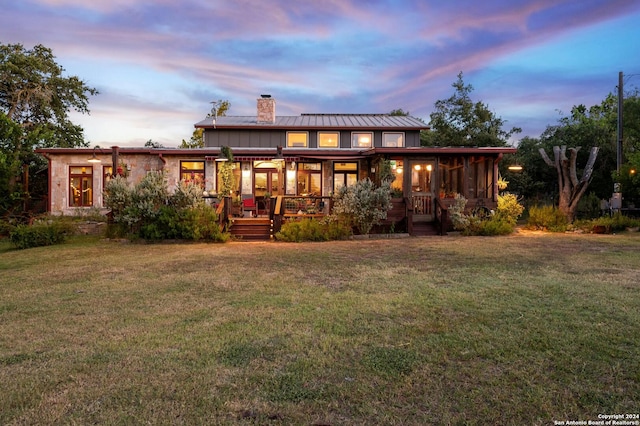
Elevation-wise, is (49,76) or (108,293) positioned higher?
(49,76)

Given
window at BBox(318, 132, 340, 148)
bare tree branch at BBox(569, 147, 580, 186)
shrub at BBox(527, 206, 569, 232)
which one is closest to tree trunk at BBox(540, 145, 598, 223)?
bare tree branch at BBox(569, 147, 580, 186)

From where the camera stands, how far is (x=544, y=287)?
569cm

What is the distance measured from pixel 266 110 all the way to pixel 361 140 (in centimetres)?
581

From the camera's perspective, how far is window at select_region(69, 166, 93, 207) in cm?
1925

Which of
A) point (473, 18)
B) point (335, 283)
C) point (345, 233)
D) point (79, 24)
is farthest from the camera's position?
point (79, 24)

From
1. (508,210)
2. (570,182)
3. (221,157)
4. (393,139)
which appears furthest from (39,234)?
(570,182)

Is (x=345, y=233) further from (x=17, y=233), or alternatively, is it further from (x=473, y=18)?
(x=17, y=233)

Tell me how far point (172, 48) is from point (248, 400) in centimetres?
1990

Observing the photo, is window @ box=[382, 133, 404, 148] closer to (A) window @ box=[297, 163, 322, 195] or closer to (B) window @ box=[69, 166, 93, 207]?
(A) window @ box=[297, 163, 322, 195]

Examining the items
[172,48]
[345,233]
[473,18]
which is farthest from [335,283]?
[172,48]

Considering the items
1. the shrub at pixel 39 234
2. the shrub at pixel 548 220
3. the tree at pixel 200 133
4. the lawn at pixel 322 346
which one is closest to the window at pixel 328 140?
the shrub at pixel 548 220

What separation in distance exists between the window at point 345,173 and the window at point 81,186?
39.6ft

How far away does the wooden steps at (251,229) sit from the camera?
545 inches

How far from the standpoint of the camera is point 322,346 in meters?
3.50
